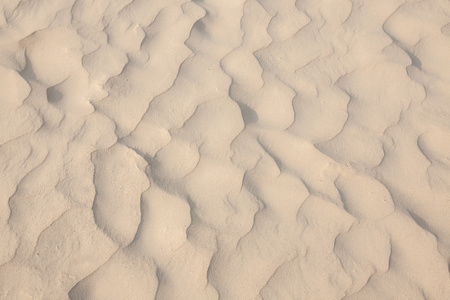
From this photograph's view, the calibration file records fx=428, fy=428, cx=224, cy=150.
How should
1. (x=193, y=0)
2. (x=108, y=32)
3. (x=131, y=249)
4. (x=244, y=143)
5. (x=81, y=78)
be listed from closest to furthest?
1. (x=131, y=249)
2. (x=244, y=143)
3. (x=81, y=78)
4. (x=108, y=32)
5. (x=193, y=0)

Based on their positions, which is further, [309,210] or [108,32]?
[108,32]

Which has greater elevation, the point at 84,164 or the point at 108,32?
the point at 108,32

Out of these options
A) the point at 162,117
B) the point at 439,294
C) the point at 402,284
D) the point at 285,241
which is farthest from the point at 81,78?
the point at 439,294

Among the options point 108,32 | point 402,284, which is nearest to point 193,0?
point 108,32

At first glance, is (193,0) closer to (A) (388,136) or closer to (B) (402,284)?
(A) (388,136)

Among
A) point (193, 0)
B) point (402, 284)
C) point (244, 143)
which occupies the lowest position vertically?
point (402, 284)

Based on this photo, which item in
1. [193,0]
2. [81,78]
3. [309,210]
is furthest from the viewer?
[193,0]
